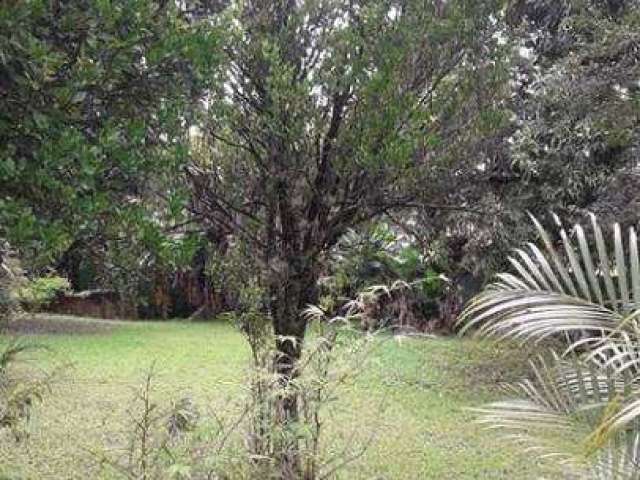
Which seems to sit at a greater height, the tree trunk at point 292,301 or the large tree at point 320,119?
the large tree at point 320,119

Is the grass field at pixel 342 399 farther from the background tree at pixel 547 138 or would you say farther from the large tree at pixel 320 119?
the background tree at pixel 547 138

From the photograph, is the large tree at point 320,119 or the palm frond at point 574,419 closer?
the palm frond at point 574,419

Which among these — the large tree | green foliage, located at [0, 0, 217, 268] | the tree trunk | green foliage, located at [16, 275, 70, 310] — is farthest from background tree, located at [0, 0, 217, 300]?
green foliage, located at [16, 275, 70, 310]

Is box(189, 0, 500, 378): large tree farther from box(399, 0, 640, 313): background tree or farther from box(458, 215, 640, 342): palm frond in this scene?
box(458, 215, 640, 342): palm frond

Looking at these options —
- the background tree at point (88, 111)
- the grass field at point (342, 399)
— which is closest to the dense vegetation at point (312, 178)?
the background tree at point (88, 111)

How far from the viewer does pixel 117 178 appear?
101 inches

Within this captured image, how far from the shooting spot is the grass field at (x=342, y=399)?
531 cm

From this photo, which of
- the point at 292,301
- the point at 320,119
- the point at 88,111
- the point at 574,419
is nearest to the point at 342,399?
the point at 292,301

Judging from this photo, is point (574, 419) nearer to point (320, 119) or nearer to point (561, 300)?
point (561, 300)

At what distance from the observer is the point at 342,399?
7352 mm

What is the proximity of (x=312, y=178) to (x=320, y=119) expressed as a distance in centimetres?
35

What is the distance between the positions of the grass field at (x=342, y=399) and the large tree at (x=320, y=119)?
0.88 m

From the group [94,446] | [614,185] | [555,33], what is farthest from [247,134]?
[555,33]

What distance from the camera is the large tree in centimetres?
400
